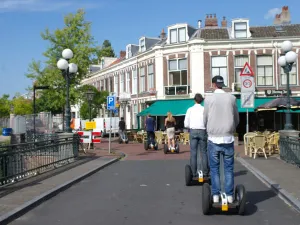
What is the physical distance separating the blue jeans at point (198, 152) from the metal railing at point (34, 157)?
4.05 metres

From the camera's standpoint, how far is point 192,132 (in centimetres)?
918

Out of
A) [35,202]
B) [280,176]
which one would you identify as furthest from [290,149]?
[35,202]

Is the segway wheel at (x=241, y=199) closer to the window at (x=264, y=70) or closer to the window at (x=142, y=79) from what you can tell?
the window at (x=264, y=70)

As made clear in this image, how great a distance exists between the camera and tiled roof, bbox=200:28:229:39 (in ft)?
101

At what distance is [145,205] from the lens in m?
7.30

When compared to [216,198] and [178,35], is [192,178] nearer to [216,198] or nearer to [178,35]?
[216,198]

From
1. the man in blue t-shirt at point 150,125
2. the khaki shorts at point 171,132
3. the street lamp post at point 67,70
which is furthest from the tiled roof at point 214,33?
the street lamp post at point 67,70

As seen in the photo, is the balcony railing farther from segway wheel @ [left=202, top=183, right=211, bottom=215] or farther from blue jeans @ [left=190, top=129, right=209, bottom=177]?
segway wheel @ [left=202, top=183, right=211, bottom=215]

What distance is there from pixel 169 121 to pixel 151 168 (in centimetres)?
516

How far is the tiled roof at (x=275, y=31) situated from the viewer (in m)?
30.4

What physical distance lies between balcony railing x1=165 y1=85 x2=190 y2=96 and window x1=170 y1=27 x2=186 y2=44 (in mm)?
3496

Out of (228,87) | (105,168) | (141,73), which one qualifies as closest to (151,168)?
(105,168)

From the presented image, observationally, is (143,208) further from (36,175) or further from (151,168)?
(151,168)

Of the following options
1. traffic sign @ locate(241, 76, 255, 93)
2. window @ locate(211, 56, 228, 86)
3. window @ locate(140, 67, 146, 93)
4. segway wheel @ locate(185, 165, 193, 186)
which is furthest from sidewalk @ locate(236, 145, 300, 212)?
window @ locate(140, 67, 146, 93)
